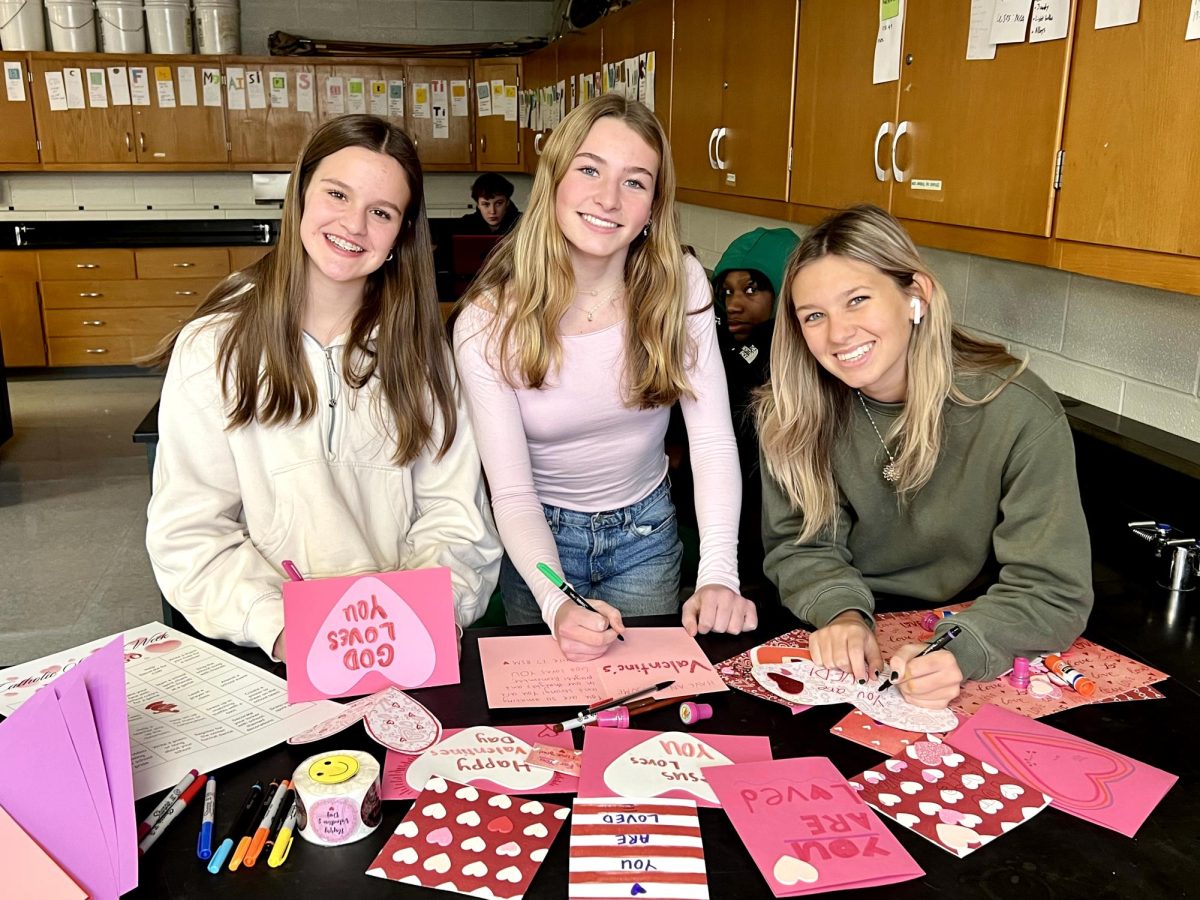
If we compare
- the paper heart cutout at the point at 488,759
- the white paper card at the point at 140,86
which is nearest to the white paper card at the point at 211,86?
the white paper card at the point at 140,86

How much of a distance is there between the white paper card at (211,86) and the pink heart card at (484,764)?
21.1 ft

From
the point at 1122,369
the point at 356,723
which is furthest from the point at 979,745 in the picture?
the point at 1122,369

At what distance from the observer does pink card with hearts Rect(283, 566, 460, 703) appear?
3.92 ft

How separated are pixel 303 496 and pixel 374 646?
0.45 meters

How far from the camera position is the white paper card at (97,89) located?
6.36 metres

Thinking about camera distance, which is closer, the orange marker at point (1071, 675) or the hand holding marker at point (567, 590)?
the orange marker at point (1071, 675)

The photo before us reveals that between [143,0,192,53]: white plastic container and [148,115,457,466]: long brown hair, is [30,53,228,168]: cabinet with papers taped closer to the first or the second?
[143,0,192,53]: white plastic container

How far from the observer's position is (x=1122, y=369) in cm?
195

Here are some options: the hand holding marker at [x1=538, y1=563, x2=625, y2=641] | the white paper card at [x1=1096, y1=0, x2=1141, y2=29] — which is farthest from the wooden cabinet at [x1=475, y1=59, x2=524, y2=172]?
the hand holding marker at [x1=538, y1=563, x2=625, y2=641]

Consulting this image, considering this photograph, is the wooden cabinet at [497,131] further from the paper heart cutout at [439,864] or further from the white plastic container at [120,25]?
the paper heart cutout at [439,864]

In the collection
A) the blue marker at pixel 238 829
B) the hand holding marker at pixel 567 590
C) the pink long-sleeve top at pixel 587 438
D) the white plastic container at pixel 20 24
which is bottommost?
the blue marker at pixel 238 829

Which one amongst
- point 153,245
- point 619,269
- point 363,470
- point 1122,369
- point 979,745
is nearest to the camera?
point 979,745

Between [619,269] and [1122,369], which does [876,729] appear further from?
[1122,369]

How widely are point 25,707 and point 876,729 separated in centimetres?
85
